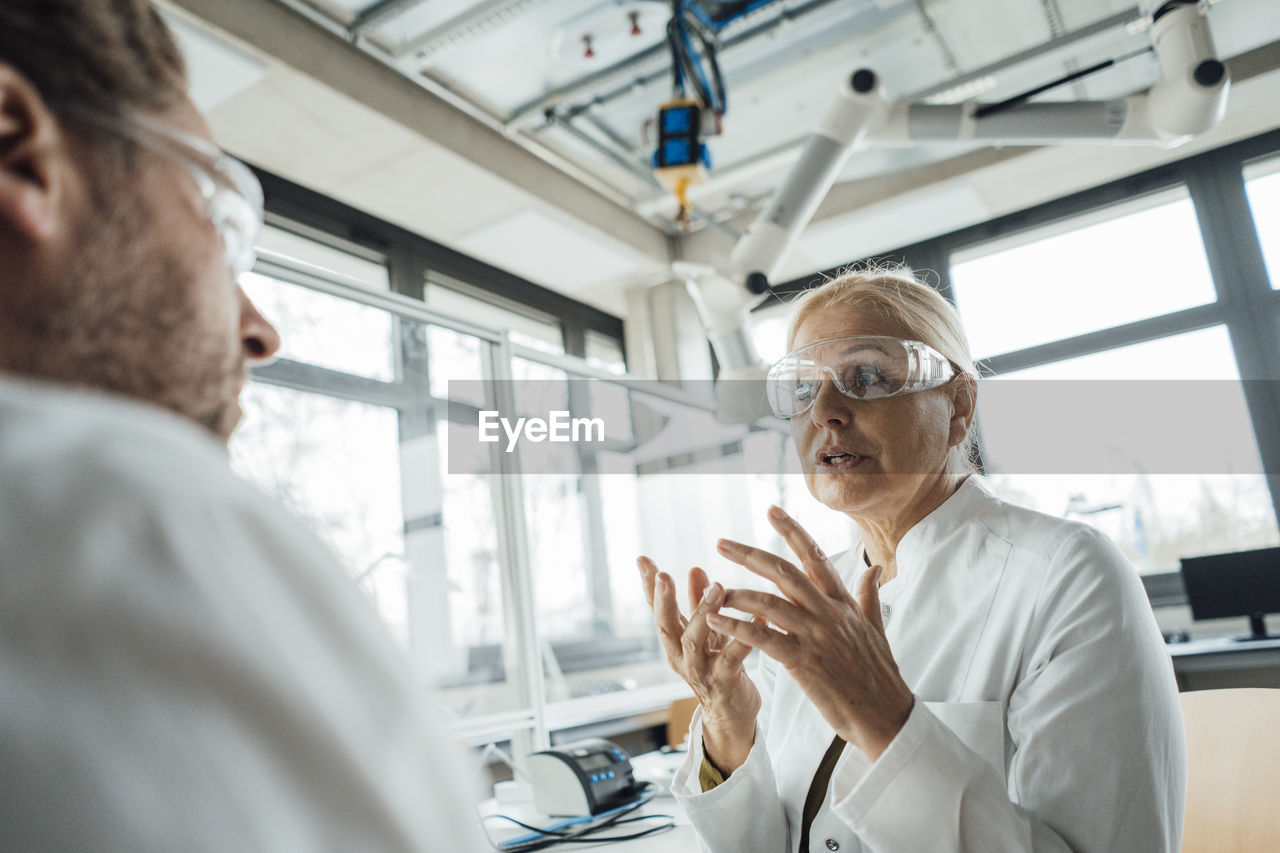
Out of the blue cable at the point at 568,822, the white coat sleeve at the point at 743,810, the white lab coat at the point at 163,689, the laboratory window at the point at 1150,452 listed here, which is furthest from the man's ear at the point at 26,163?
the laboratory window at the point at 1150,452

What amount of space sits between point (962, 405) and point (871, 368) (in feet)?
0.61

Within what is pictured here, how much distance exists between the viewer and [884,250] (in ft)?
15.8

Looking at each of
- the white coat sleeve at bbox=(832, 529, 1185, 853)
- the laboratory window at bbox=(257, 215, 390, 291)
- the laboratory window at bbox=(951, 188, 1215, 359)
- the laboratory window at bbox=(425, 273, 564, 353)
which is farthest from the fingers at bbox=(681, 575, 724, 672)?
the laboratory window at bbox=(951, 188, 1215, 359)

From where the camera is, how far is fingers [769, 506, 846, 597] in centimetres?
86

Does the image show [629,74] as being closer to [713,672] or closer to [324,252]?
[324,252]

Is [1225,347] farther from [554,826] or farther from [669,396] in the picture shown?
[554,826]

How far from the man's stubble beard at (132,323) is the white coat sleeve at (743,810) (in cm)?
88

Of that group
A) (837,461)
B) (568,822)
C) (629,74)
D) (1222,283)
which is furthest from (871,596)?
(1222,283)

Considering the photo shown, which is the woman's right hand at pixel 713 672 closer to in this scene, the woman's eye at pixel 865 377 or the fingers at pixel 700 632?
the fingers at pixel 700 632

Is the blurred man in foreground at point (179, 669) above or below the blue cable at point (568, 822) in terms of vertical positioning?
above

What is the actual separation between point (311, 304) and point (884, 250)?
329 cm

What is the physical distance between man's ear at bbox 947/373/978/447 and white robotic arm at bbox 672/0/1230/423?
2.99ft

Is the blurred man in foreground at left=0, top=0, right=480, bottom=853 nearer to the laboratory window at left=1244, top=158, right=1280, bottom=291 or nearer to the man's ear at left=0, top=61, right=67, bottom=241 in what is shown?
the man's ear at left=0, top=61, right=67, bottom=241

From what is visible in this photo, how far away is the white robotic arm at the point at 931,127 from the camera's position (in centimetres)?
213
